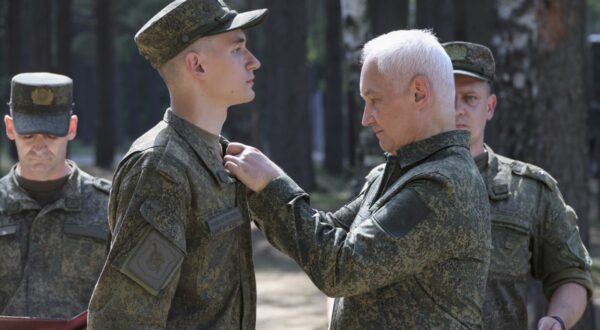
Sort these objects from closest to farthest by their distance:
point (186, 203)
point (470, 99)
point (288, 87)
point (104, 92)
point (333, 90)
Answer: point (186, 203) → point (470, 99) → point (288, 87) → point (104, 92) → point (333, 90)

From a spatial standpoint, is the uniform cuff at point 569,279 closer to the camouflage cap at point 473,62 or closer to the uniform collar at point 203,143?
the camouflage cap at point 473,62

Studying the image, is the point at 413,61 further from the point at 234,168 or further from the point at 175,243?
the point at 175,243

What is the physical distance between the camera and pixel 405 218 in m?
3.69

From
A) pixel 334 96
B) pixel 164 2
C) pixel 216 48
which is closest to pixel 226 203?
pixel 216 48

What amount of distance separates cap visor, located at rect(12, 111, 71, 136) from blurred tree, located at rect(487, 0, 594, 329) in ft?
14.2

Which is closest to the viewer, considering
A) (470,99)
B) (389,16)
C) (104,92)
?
(470,99)

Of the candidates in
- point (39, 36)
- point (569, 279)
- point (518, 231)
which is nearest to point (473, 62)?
point (518, 231)

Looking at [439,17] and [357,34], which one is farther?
[439,17]

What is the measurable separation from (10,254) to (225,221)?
2015 millimetres

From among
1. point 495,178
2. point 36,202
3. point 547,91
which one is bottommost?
point 547,91

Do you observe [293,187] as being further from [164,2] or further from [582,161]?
[164,2]

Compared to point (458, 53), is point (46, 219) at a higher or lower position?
lower

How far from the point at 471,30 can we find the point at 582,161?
18.0ft

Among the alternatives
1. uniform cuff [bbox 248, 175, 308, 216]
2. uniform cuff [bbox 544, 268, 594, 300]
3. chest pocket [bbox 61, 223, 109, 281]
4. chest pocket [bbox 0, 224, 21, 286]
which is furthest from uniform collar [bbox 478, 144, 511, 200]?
chest pocket [bbox 0, 224, 21, 286]
